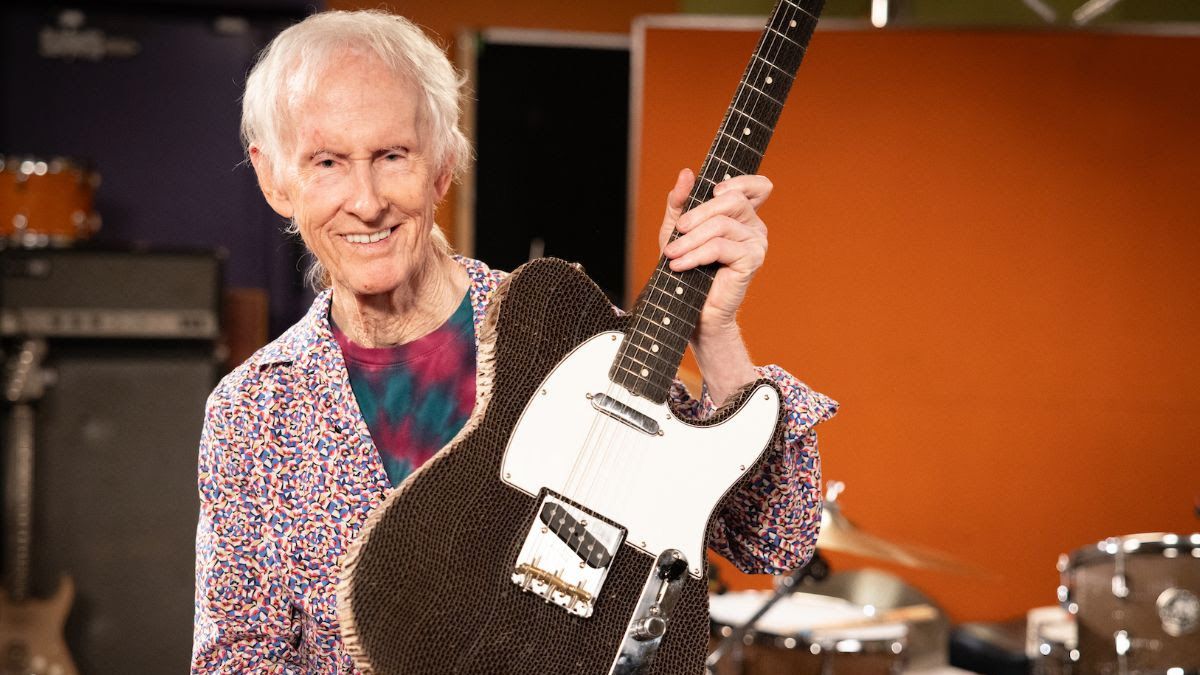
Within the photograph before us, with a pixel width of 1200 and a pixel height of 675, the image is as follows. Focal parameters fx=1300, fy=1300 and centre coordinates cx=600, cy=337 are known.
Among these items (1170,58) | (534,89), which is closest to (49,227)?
(534,89)

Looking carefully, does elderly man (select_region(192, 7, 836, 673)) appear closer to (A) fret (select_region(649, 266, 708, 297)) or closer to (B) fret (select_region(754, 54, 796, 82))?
(A) fret (select_region(649, 266, 708, 297))

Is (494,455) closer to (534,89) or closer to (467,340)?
(467,340)

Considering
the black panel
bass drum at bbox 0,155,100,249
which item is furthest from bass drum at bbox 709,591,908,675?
bass drum at bbox 0,155,100,249

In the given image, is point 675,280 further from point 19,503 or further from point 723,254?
point 19,503

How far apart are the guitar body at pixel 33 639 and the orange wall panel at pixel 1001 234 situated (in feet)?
7.28

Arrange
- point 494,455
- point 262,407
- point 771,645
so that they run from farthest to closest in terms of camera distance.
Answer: point 771,645 < point 262,407 < point 494,455

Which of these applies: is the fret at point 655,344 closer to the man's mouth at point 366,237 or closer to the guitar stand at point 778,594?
the man's mouth at point 366,237

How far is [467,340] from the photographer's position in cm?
156

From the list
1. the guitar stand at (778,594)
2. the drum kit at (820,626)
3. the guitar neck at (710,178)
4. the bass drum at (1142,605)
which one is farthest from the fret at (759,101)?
the bass drum at (1142,605)

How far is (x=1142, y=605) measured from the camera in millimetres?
3574

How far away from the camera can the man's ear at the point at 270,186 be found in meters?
1.55

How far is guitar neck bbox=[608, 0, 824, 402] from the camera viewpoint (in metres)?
1.35

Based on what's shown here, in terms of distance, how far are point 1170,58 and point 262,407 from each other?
4.13 meters

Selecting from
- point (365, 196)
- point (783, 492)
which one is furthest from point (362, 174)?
point (783, 492)
